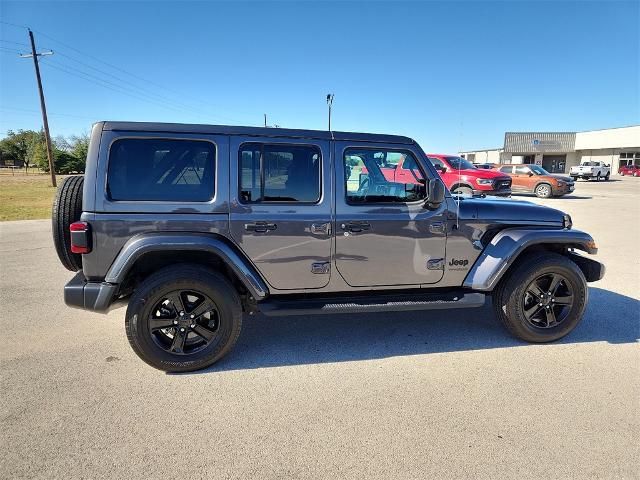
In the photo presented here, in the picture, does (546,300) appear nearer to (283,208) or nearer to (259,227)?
(283,208)

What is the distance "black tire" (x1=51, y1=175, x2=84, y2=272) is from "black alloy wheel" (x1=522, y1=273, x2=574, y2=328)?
3.97 meters

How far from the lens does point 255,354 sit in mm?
3303

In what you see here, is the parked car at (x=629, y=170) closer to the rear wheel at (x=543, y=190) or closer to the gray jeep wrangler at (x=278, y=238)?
the rear wheel at (x=543, y=190)

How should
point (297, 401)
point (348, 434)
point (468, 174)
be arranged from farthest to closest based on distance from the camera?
point (468, 174), point (297, 401), point (348, 434)

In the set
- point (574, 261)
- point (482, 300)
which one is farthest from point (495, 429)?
point (574, 261)

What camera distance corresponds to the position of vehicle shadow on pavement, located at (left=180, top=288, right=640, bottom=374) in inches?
129

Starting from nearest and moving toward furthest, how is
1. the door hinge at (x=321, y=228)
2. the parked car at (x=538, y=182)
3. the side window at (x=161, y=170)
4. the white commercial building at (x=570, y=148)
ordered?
1. the side window at (x=161, y=170)
2. the door hinge at (x=321, y=228)
3. the parked car at (x=538, y=182)
4. the white commercial building at (x=570, y=148)

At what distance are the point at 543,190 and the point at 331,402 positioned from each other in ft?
63.1

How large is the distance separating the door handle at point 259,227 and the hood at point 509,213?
1.74 m

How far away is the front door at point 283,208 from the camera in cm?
302

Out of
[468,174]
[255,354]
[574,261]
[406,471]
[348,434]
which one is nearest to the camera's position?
[406,471]

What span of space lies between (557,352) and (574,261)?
40.0 inches

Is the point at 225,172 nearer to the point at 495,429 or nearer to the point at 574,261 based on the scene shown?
the point at 495,429

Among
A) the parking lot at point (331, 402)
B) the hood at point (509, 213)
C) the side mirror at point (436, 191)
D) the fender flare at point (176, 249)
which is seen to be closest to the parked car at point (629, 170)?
the parking lot at point (331, 402)
